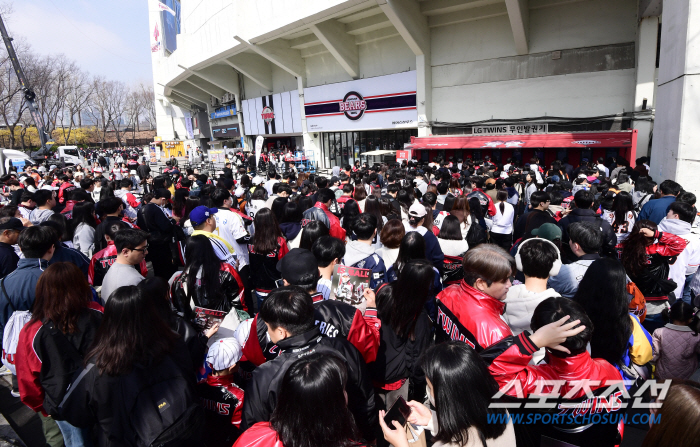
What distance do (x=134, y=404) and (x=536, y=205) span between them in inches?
201

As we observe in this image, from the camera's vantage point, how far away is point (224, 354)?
2334 millimetres

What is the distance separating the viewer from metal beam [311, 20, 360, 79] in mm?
18531

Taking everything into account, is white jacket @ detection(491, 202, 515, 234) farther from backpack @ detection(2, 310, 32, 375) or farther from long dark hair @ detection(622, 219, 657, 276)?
backpack @ detection(2, 310, 32, 375)

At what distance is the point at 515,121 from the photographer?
16250 millimetres

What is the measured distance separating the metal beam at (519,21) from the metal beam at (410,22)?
4.08 metres

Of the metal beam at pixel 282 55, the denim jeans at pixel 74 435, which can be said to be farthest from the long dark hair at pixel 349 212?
the metal beam at pixel 282 55

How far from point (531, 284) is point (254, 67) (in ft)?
91.6

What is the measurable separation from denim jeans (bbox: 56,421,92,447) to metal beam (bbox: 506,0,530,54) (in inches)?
631

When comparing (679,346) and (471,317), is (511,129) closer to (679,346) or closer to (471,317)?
(679,346)

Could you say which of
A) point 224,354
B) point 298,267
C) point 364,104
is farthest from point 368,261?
point 364,104

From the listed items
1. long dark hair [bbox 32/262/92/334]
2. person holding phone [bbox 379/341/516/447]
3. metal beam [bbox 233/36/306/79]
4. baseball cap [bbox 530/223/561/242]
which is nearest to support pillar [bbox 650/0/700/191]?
baseball cap [bbox 530/223/561/242]

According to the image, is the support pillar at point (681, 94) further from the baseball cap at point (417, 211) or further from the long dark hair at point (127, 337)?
the long dark hair at point (127, 337)

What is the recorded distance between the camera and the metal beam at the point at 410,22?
15023 millimetres

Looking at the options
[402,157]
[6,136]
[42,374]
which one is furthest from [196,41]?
[6,136]
